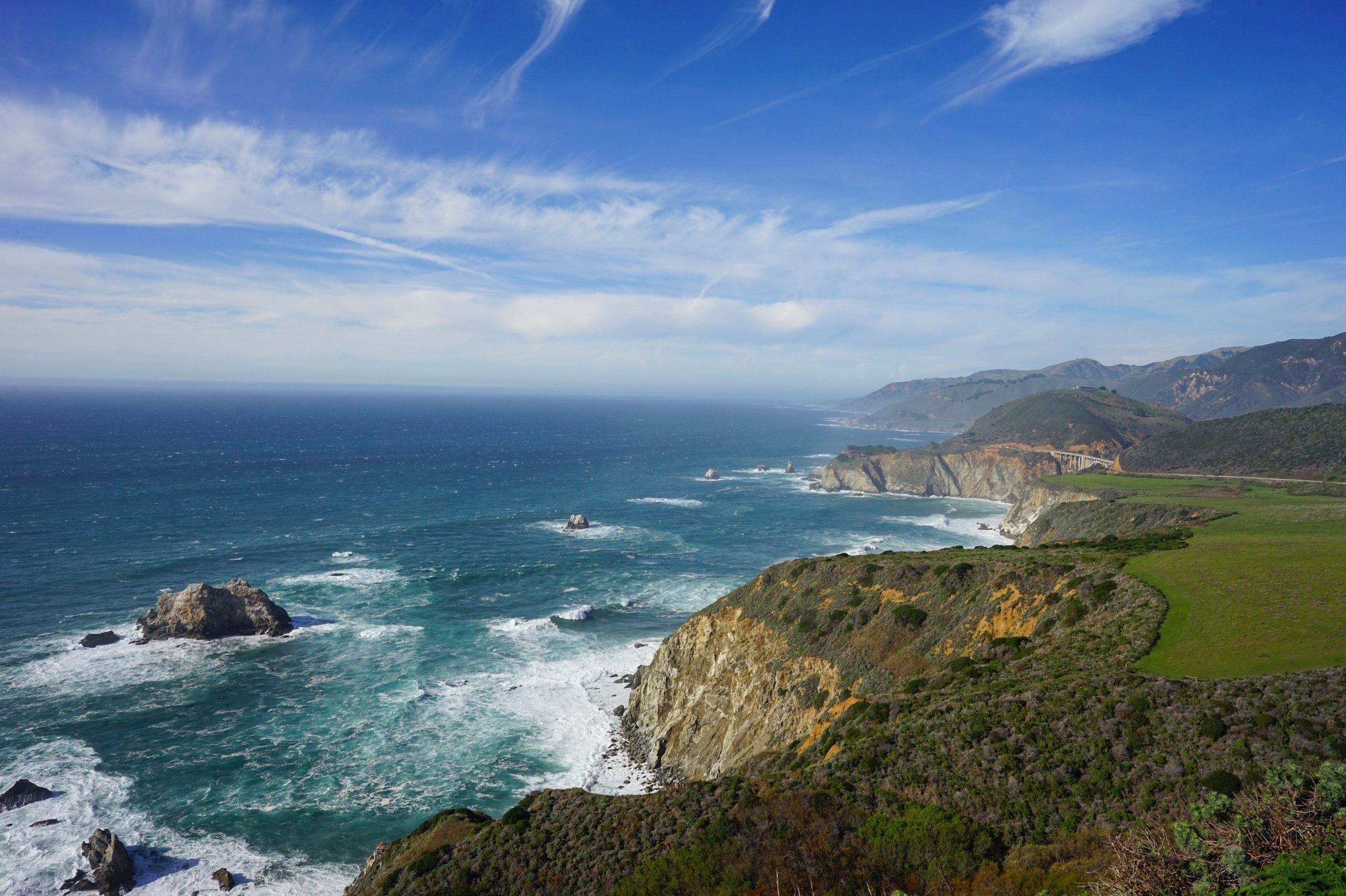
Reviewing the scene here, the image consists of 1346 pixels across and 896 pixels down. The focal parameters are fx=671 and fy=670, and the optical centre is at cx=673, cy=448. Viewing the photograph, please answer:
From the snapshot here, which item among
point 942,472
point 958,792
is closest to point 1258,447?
point 942,472

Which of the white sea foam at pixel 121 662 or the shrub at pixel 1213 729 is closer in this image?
the shrub at pixel 1213 729

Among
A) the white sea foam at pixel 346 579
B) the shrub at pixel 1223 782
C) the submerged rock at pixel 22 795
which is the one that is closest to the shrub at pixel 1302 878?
the shrub at pixel 1223 782

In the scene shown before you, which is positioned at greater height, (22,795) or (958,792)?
(958,792)

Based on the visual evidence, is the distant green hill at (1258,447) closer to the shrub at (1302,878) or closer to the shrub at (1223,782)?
the shrub at (1223,782)

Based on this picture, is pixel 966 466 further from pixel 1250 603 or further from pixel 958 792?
pixel 958 792

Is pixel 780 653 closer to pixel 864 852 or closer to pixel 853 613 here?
pixel 853 613

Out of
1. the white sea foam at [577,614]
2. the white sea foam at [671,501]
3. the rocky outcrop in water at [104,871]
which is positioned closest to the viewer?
the rocky outcrop in water at [104,871]
